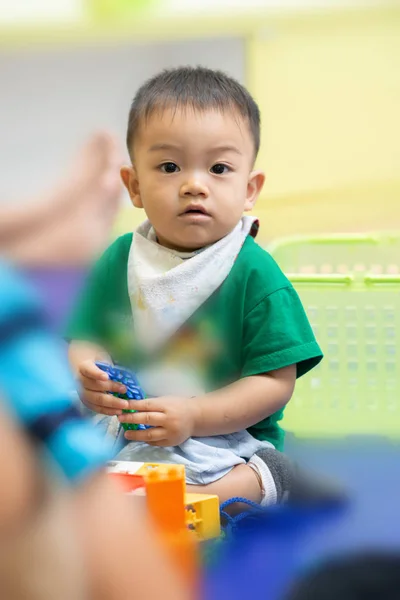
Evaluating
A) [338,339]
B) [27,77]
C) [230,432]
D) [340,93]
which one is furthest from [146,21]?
[230,432]

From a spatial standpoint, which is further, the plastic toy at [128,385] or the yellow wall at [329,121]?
the yellow wall at [329,121]

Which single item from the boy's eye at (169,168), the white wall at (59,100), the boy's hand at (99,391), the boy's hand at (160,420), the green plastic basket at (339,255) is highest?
the white wall at (59,100)

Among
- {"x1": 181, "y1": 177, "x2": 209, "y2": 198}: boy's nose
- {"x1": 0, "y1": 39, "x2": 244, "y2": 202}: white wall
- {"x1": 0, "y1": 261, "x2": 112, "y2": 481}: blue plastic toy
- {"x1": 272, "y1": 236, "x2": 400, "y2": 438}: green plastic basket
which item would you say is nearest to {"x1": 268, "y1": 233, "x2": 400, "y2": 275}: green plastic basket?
{"x1": 272, "y1": 236, "x2": 400, "y2": 438}: green plastic basket

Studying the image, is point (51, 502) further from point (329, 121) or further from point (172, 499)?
point (329, 121)

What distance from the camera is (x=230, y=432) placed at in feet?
2.69

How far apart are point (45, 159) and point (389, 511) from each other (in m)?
1.22

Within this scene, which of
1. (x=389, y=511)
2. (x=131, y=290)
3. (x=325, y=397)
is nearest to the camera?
(x=389, y=511)

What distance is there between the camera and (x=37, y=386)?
27cm

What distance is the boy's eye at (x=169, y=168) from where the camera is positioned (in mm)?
856

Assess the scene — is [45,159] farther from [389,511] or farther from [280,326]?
[389,511]

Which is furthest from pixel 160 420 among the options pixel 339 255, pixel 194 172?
pixel 339 255

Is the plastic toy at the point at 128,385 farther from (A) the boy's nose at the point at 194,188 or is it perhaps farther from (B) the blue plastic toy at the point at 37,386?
(B) the blue plastic toy at the point at 37,386

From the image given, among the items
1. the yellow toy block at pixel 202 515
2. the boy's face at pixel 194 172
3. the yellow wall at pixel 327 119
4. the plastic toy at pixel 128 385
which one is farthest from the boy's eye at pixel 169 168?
the yellow wall at pixel 327 119

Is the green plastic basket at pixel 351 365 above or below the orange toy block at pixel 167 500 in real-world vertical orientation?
above
